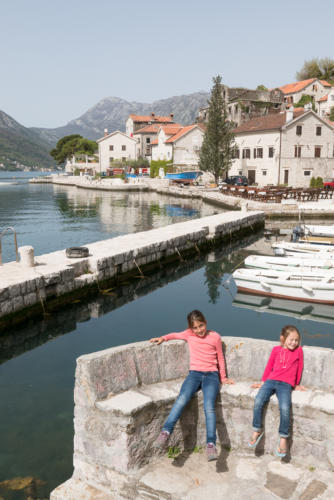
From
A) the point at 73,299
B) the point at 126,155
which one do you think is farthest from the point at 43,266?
the point at 126,155

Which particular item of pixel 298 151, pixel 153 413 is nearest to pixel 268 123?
pixel 298 151

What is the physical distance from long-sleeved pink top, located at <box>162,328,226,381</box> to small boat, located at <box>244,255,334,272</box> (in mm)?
12336

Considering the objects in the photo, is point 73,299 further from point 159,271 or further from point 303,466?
point 303,466

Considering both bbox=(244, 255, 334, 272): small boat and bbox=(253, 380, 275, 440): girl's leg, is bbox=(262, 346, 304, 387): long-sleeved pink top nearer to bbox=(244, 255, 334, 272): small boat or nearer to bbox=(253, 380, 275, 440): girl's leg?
bbox=(253, 380, 275, 440): girl's leg

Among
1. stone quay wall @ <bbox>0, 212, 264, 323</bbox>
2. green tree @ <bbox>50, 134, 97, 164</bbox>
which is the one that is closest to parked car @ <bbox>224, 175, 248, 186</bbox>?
stone quay wall @ <bbox>0, 212, 264, 323</bbox>

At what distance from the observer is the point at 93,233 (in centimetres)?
3256

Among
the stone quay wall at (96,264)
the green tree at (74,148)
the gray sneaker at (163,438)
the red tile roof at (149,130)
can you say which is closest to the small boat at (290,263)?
the stone quay wall at (96,264)

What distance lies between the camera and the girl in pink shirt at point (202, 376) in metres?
5.07

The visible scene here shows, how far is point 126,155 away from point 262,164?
47215 mm

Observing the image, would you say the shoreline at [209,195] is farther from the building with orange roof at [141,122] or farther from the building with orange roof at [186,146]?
the building with orange roof at [141,122]

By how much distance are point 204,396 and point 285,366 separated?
1.11m

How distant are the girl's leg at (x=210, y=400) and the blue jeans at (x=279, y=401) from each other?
1.69 ft

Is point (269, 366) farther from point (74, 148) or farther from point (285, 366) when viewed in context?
point (74, 148)

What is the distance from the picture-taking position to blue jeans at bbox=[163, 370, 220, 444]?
5.09m
